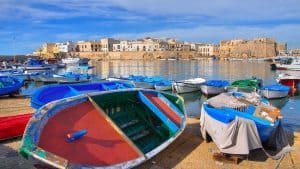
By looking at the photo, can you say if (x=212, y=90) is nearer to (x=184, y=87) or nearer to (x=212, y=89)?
(x=212, y=89)

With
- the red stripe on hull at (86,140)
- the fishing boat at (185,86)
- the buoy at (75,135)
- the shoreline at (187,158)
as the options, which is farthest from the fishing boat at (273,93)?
the buoy at (75,135)

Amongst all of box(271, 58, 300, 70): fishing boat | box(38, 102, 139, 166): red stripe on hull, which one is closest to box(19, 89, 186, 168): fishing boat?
box(38, 102, 139, 166): red stripe on hull

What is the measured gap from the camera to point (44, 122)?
7.47m

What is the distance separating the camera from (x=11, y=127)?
1124cm

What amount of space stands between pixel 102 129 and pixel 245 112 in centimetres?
516

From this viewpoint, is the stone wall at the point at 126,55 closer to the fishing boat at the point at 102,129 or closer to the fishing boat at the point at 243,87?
the fishing boat at the point at 243,87

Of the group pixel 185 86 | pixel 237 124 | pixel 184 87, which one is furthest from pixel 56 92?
pixel 185 86

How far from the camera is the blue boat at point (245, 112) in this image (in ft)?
32.3

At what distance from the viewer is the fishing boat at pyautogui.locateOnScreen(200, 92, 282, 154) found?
9.24 meters

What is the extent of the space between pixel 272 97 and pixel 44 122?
24395 mm

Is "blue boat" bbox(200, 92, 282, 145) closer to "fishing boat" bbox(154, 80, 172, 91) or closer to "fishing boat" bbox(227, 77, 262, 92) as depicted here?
"fishing boat" bbox(227, 77, 262, 92)

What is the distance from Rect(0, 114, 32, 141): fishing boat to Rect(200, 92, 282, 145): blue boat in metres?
6.06

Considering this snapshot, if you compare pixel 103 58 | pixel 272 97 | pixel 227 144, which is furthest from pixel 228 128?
pixel 103 58

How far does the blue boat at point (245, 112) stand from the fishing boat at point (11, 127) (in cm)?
606
